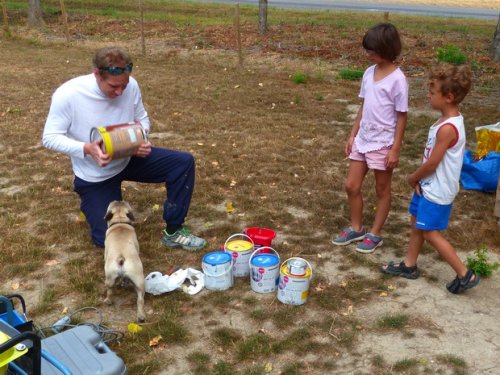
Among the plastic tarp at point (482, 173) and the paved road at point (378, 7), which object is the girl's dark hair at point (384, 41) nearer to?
the plastic tarp at point (482, 173)

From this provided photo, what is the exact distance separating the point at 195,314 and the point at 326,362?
930 mm

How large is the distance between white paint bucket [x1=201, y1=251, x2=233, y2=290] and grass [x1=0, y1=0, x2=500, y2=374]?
0.24 feet

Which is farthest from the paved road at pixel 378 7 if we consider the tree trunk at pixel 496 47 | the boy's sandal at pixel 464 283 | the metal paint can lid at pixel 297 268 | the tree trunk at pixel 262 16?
the metal paint can lid at pixel 297 268

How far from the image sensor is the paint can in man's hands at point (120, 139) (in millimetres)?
3770

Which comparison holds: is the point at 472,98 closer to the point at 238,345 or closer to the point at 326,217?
the point at 326,217

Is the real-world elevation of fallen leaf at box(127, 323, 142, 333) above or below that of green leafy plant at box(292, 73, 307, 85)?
below

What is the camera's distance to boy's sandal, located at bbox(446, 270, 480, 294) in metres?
3.70

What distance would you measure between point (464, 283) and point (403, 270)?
1.49 feet

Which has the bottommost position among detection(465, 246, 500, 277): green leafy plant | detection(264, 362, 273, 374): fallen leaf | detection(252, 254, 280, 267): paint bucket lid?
detection(264, 362, 273, 374): fallen leaf

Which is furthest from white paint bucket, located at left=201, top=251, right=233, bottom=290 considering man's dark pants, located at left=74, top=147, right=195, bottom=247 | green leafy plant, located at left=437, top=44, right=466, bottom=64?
green leafy plant, located at left=437, top=44, right=466, bottom=64

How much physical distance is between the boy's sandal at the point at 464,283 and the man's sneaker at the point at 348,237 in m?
0.92

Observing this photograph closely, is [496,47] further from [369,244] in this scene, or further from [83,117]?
[83,117]

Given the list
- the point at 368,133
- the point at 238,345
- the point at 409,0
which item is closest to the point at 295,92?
the point at 368,133

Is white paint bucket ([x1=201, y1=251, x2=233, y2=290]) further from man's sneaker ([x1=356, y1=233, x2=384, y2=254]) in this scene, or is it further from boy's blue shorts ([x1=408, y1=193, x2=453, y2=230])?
boy's blue shorts ([x1=408, y1=193, x2=453, y2=230])
